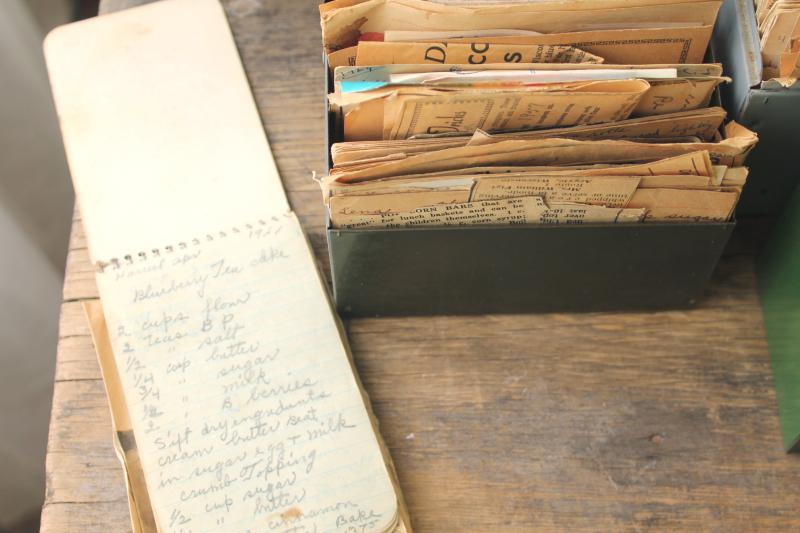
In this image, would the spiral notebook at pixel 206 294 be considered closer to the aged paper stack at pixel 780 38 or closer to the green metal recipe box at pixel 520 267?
the green metal recipe box at pixel 520 267

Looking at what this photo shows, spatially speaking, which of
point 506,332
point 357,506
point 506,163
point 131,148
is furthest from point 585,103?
point 131,148

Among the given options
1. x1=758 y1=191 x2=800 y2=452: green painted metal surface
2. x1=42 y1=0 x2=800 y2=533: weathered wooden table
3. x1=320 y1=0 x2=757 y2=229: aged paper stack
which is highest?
x1=320 y1=0 x2=757 y2=229: aged paper stack

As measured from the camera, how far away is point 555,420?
0.75 meters

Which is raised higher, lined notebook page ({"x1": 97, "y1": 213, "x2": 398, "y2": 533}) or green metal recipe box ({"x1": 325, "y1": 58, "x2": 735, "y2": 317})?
green metal recipe box ({"x1": 325, "y1": 58, "x2": 735, "y2": 317})

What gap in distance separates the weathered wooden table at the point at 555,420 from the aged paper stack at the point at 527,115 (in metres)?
0.16

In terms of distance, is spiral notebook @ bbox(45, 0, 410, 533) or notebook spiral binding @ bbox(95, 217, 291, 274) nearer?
spiral notebook @ bbox(45, 0, 410, 533)

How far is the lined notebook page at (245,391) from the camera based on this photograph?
70cm

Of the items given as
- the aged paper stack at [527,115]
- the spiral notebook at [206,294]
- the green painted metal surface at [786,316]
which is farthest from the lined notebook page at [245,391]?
the green painted metal surface at [786,316]

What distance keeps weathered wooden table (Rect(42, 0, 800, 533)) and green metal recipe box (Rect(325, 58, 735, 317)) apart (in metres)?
0.02

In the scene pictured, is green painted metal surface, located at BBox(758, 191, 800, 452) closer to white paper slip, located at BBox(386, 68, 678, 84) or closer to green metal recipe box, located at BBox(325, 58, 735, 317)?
green metal recipe box, located at BBox(325, 58, 735, 317)

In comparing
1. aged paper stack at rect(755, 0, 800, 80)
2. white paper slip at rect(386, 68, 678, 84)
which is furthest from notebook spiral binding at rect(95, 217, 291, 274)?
aged paper stack at rect(755, 0, 800, 80)

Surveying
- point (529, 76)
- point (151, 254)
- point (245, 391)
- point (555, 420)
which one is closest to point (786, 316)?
point (555, 420)

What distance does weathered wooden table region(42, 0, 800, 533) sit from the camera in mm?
719

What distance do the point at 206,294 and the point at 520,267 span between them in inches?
12.0
